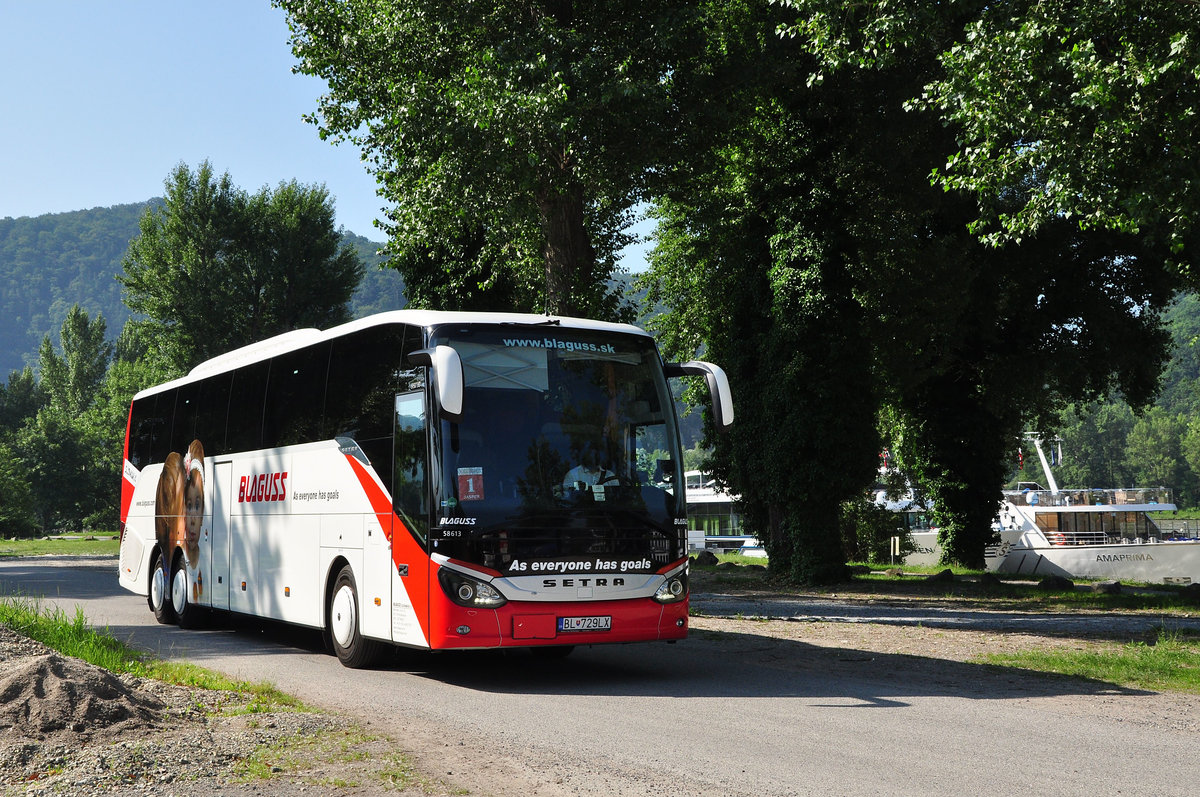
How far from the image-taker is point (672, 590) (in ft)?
35.8

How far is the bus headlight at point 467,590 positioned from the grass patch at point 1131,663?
19.6 ft

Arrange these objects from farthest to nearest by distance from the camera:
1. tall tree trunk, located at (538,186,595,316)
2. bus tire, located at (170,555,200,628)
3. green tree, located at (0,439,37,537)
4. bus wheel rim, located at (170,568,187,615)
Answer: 1. green tree, located at (0,439,37,537)
2. tall tree trunk, located at (538,186,595,316)
3. bus wheel rim, located at (170,568,187,615)
4. bus tire, located at (170,555,200,628)

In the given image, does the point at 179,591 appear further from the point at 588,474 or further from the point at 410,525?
the point at 588,474

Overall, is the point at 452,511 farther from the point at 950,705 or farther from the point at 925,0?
the point at 925,0

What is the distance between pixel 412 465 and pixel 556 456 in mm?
1373

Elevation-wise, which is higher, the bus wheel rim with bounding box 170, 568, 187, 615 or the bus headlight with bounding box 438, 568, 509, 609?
the bus headlight with bounding box 438, 568, 509, 609

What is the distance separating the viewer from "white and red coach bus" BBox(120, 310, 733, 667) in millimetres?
10125

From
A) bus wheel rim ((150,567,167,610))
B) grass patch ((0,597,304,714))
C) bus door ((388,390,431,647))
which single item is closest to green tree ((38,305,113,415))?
bus wheel rim ((150,567,167,610))

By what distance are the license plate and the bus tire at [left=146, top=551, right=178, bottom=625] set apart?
373 inches

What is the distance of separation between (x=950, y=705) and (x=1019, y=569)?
33.0 meters

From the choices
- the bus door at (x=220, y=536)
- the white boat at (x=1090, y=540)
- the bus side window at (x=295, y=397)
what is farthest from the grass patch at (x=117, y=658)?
the white boat at (x=1090, y=540)

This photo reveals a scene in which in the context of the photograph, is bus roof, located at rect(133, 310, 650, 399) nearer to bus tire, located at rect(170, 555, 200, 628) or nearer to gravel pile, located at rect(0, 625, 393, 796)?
gravel pile, located at rect(0, 625, 393, 796)

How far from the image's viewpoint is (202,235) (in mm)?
47594

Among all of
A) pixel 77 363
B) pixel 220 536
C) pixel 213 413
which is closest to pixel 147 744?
pixel 220 536
